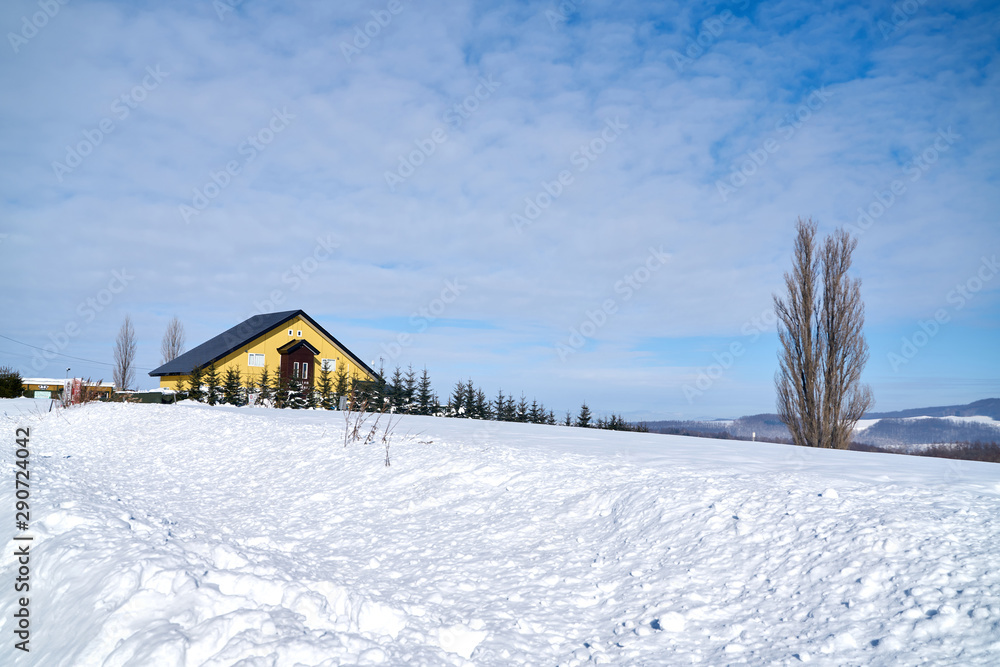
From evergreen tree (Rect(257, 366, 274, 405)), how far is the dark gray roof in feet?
9.04

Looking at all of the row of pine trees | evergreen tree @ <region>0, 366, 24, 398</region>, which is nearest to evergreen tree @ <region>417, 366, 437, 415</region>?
the row of pine trees

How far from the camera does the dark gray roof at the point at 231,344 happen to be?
34938mm

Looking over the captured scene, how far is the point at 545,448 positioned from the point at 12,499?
7.29 metres

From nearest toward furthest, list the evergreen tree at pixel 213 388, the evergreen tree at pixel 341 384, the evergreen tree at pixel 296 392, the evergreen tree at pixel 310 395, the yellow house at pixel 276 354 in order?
the evergreen tree at pixel 213 388
the evergreen tree at pixel 296 392
the evergreen tree at pixel 310 395
the evergreen tree at pixel 341 384
the yellow house at pixel 276 354

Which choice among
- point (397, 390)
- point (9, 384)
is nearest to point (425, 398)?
point (397, 390)

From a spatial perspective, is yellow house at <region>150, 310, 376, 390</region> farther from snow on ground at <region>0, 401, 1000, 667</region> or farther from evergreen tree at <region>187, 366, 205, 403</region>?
snow on ground at <region>0, 401, 1000, 667</region>

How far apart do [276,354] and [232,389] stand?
14.6 ft

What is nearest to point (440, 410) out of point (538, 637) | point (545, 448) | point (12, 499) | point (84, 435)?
point (84, 435)

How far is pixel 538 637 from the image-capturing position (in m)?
4.05

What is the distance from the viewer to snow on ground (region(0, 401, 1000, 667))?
3572 mm

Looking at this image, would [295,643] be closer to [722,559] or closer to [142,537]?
[142,537]

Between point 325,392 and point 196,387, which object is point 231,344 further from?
point 325,392

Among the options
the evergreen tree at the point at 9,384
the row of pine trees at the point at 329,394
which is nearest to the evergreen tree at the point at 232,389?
the row of pine trees at the point at 329,394

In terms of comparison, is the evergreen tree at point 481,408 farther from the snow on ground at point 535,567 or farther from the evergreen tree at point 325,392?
the snow on ground at point 535,567
